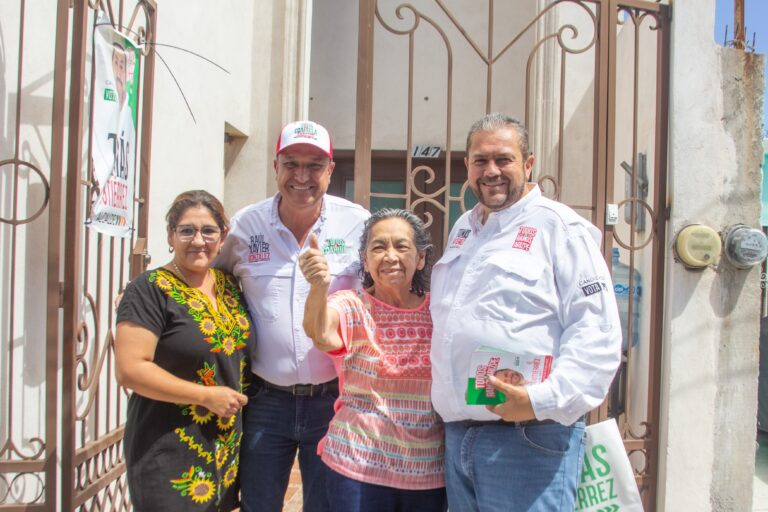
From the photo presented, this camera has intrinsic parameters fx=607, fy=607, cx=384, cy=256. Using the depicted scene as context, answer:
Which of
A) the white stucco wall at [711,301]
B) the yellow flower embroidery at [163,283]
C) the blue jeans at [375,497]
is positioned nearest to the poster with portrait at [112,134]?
the yellow flower embroidery at [163,283]

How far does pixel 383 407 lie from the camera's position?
189cm

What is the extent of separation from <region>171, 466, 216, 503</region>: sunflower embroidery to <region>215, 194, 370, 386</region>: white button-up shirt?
38 cm

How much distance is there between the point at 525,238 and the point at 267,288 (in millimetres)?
946

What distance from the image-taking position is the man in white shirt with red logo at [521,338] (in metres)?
1.66

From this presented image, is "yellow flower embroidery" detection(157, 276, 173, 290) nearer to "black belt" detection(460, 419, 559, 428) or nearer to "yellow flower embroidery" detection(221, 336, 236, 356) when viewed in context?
"yellow flower embroidery" detection(221, 336, 236, 356)

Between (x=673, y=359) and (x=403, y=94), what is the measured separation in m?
4.10

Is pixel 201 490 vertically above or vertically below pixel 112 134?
below

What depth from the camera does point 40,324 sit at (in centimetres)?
271

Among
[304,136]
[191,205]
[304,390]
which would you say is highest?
[304,136]

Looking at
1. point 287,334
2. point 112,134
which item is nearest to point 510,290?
point 287,334

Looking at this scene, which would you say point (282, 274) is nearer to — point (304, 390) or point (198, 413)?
point (304, 390)

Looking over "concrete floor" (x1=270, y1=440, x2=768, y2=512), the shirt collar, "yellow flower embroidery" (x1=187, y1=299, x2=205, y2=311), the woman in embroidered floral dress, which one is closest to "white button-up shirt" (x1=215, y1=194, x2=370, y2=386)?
the woman in embroidered floral dress

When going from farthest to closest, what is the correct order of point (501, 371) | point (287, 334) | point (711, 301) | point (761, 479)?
point (761, 479) → point (711, 301) → point (287, 334) → point (501, 371)

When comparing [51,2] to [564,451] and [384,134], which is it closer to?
[564,451]
